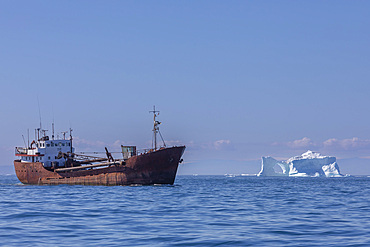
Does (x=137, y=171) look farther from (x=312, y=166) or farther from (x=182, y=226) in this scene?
(x=312, y=166)

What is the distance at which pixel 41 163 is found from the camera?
223 feet

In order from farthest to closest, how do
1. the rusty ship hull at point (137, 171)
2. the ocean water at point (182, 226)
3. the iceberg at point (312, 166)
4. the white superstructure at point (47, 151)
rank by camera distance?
the iceberg at point (312, 166)
the white superstructure at point (47, 151)
the rusty ship hull at point (137, 171)
the ocean water at point (182, 226)

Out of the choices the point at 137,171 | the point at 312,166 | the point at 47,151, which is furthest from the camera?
the point at 312,166

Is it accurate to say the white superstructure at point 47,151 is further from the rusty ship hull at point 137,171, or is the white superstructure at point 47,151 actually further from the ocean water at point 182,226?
the ocean water at point 182,226

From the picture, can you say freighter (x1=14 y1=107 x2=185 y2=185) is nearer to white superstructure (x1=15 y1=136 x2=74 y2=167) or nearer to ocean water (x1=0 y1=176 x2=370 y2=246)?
white superstructure (x1=15 y1=136 x2=74 y2=167)

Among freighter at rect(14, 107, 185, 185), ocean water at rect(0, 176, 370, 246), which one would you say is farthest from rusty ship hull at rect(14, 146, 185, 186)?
ocean water at rect(0, 176, 370, 246)

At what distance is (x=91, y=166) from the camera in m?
62.7

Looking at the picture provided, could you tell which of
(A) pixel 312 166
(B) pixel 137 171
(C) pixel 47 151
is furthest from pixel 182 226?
(A) pixel 312 166

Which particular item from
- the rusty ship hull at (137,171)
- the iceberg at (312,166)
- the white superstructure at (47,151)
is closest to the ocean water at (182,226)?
the rusty ship hull at (137,171)

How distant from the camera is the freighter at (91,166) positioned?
59.2 meters

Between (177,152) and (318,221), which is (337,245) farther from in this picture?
(177,152)

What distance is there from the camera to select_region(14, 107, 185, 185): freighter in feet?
194

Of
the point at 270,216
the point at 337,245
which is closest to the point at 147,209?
the point at 270,216

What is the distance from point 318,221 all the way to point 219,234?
653 centimetres
